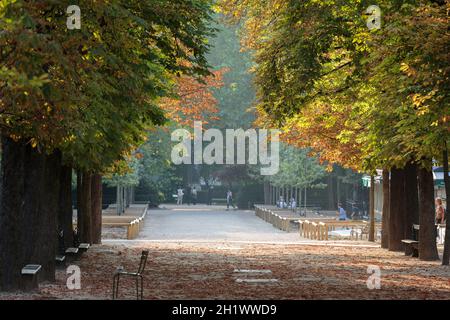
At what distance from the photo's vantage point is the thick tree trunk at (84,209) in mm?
34844

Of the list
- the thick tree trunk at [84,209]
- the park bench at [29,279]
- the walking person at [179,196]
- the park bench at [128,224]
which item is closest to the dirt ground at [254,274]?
the park bench at [29,279]

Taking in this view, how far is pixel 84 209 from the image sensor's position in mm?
34906

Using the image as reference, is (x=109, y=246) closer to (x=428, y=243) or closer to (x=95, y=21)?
(x=428, y=243)

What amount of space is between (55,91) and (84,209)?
62.4 feet

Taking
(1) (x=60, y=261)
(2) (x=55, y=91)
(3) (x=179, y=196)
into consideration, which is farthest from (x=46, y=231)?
(3) (x=179, y=196)

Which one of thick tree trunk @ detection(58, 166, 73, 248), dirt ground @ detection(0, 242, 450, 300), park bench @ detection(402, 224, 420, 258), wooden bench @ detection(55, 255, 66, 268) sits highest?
thick tree trunk @ detection(58, 166, 73, 248)

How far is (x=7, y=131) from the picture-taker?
60.3ft

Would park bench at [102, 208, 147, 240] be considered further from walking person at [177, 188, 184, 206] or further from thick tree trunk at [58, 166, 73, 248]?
walking person at [177, 188, 184, 206]

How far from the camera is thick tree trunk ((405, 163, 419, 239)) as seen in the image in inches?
1347

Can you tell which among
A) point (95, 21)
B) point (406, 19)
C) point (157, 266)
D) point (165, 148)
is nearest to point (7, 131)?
point (95, 21)

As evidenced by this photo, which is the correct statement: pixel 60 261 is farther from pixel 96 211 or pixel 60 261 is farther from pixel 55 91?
pixel 96 211

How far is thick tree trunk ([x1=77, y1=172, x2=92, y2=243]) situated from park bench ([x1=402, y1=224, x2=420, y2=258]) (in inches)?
402

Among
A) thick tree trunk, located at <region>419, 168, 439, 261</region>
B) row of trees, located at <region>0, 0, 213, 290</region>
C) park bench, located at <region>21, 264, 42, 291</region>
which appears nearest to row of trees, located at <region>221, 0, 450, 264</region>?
thick tree trunk, located at <region>419, 168, 439, 261</region>

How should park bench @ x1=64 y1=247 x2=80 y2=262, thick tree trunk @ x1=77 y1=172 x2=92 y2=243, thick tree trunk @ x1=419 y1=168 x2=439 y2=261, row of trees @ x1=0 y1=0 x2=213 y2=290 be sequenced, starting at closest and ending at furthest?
row of trees @ x1=0 y1=0 x2=213 y2=290
park bench @ x1=64 y1=247 x2=80 y2=262
thick tree trunk @ x1=419 y1=168 x2=439 y2=261
thick tree trunk @ x1=77 y1=172 x2=92 y2=243
